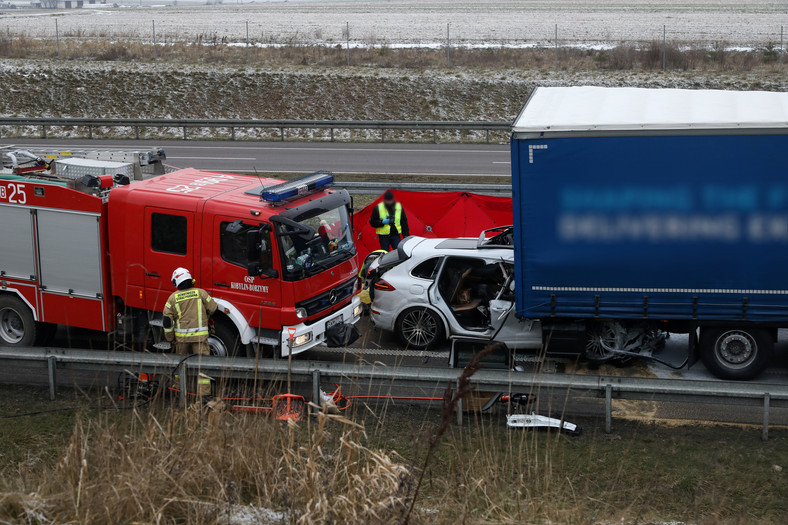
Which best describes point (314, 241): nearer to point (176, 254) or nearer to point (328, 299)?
point (328, 299)

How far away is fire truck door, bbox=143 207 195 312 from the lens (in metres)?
10.0

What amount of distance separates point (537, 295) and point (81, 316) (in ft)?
18.6

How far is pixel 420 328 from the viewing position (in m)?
11.3

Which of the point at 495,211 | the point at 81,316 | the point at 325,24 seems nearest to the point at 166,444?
the point at 81,316

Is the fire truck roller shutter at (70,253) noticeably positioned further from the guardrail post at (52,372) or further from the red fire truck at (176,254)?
the guardrail post at (52,372)

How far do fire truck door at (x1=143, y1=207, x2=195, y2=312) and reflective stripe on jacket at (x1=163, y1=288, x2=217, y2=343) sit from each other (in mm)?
835

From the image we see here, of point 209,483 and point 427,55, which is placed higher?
point 427,55

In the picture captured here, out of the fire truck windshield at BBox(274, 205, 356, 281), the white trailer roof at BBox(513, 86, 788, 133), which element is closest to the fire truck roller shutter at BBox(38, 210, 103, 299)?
the fire truck windshield at BBox(274, 205, 356, 281)

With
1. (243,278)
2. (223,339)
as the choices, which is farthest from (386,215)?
(223,339)

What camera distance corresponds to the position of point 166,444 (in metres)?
5.53

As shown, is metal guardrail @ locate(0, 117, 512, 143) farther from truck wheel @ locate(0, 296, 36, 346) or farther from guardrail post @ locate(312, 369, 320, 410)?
guardrail post @ locate(312, 369, 320, 410)

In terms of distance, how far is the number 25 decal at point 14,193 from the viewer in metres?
10.7

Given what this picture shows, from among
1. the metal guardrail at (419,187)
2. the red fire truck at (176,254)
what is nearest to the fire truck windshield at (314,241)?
the red fire truck at (176,254)

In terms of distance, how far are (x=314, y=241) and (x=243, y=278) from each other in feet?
3.25
